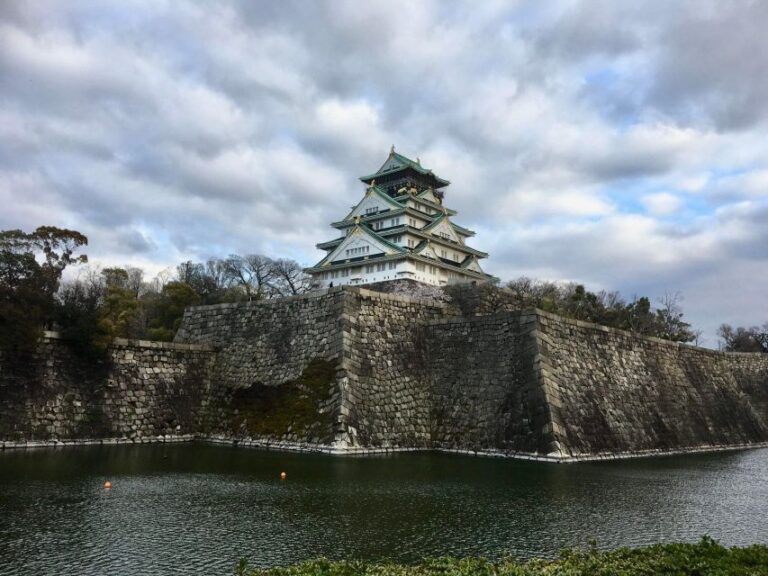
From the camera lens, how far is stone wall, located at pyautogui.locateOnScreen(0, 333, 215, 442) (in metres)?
16.4

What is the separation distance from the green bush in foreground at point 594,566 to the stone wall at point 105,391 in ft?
42.5

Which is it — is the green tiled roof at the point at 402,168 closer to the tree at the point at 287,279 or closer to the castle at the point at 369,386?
the tree at the point at 287,279

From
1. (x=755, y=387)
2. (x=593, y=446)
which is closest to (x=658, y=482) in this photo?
(x=593, y=446)

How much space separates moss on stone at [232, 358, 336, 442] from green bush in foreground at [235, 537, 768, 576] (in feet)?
36.2

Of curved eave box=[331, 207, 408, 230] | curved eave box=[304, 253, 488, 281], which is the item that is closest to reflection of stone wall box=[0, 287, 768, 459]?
curved eave box=[304, 253, 488, 281]

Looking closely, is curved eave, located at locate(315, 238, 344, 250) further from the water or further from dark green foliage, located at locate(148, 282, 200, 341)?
the water

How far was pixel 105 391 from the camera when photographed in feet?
59.9

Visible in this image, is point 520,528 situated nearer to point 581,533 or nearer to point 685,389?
point 581,533

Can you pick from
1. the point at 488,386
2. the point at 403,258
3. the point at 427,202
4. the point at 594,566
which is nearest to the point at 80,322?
the point at 488,386

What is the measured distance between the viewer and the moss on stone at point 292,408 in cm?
1752

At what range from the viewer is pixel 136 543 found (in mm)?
7551

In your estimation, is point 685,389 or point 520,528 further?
point 685,389

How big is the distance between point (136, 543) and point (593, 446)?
13.3 m

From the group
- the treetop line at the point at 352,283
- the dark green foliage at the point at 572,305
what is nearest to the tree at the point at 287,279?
the treetop line at the point at 352,283
